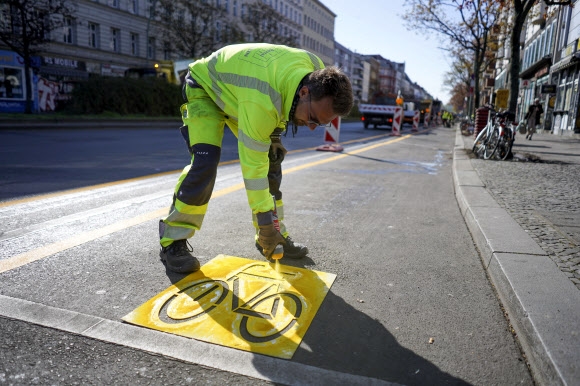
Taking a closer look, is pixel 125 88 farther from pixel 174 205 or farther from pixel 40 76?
pixel 174 205

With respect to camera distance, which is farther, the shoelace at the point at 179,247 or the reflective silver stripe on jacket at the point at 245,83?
the shoelace at the point at 179,247

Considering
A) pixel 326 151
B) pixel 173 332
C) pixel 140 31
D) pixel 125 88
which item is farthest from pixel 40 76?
pixel 173 332

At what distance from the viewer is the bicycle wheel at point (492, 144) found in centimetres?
951

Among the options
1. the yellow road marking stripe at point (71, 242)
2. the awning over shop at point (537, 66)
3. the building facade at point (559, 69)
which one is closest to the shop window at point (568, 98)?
the building facade at point (559, 69)

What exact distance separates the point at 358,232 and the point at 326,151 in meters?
7.86

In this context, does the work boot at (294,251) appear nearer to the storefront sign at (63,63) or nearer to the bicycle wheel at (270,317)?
the bicycle wheel at (270,317)

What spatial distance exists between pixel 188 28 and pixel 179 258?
37263mm

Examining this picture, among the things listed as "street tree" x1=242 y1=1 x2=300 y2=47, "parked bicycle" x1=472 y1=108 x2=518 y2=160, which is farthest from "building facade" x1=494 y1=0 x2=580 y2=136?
"street tree" x1=242 y1=1 x2=300 y2=47

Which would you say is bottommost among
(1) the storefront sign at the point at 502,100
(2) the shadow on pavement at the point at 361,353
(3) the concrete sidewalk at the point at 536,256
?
(2) the shadow on pavement at the point at 361,353

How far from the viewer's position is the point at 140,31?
3791cm

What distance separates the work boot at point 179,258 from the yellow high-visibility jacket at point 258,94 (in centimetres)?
68

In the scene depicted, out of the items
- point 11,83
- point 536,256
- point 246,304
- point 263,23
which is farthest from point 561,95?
point 11,83

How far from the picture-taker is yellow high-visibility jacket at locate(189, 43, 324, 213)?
2.30 metres

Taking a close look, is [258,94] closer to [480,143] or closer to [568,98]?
[480,143]
